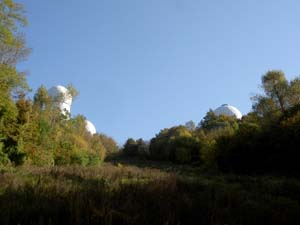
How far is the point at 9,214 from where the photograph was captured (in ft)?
14.5

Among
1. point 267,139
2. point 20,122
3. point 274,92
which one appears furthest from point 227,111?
point 20,122

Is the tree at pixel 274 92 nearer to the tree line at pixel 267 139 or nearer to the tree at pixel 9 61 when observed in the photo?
the tree line at pixel 267 139

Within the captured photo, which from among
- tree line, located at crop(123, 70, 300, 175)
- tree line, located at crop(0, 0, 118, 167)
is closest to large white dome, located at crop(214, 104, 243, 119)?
tree line, located at crop(123, 70, 300, 175)

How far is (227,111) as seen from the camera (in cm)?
7069

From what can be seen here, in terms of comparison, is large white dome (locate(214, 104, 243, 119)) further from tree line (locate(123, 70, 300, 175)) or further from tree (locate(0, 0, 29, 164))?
tree (locate(0, 0, 29, 164))

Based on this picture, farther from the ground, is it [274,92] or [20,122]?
[274,92]

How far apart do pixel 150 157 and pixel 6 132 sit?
4858cm

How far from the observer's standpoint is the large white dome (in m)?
69.8

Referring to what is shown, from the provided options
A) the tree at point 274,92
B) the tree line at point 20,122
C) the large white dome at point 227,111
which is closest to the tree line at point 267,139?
the tree at point 274,92

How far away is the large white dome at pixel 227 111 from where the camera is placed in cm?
6983

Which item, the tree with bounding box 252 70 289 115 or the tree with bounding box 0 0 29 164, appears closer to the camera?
the tree with bounding box 0 0 29 164

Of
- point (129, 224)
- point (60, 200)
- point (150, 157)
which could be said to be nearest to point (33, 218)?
point (60, 200)

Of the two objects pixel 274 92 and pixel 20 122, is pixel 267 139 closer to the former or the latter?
pixel 274 92

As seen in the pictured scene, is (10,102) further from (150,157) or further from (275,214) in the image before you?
(150,157)
